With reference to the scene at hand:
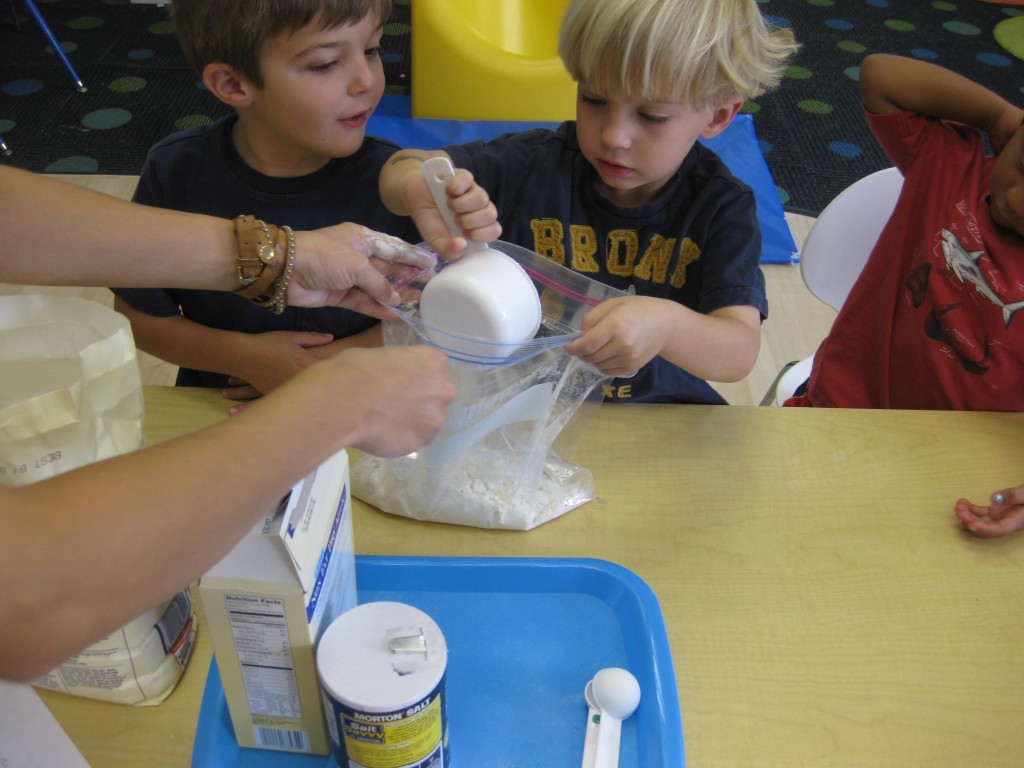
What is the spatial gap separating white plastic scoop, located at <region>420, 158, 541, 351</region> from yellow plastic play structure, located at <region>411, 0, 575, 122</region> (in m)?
1.79

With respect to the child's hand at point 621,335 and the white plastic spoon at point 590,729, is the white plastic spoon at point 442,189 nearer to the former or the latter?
the child's hand at point 621,335

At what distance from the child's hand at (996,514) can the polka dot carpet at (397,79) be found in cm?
183

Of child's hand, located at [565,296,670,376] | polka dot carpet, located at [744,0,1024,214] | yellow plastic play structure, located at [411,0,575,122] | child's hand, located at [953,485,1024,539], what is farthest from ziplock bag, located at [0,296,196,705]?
polka dot carpet, located at [744,0,1024,214]

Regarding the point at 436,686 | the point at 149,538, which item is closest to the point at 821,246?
the point at 436,686

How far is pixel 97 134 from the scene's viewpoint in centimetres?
261

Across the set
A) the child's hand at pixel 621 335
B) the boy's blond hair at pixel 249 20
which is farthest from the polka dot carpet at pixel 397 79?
the child's hand at pixel 621 335

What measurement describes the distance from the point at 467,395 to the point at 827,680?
37cm

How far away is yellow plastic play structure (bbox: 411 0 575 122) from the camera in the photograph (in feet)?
7.54

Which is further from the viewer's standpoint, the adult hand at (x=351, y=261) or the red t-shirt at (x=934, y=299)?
the red t-shirt at (x=934, y=299)

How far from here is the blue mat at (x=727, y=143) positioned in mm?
2279

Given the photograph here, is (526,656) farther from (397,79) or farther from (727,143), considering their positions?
(397,79)

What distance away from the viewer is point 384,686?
480 mm

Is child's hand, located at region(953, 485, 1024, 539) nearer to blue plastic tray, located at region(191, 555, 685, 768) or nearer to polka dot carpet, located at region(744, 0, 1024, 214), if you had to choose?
blue plastic tray, located at region(191, 555, 685, 768)

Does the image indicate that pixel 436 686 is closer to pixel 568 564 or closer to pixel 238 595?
pixel 238 595
